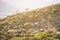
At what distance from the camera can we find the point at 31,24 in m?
6.65

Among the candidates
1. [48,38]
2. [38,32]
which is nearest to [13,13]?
[38,32]

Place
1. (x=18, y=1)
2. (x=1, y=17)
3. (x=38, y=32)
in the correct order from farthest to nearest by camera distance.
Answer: (x=18, y=1), (x=1, y=17), (x=38, y=32)

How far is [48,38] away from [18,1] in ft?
9.19

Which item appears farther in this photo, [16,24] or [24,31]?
[16,24]

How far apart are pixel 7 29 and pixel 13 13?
1.07 metres

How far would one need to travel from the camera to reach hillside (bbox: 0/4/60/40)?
6.13 m

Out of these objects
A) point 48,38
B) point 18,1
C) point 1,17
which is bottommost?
point 48,38

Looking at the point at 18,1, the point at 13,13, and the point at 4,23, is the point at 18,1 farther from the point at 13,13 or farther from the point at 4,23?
the point at 4,23

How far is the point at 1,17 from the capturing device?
23.8 ft

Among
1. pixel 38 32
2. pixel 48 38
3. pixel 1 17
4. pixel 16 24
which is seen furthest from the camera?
pixel 1 17

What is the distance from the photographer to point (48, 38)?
18.6 feet

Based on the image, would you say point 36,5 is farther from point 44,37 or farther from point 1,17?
point 44,37

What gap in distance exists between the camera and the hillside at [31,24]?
6127mm

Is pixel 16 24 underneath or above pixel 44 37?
above
